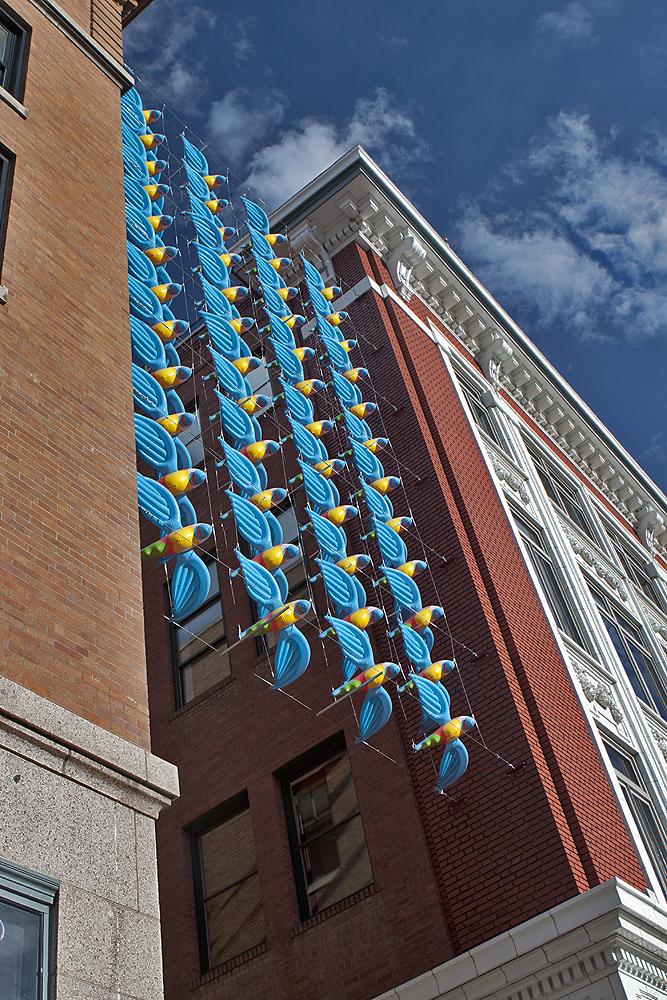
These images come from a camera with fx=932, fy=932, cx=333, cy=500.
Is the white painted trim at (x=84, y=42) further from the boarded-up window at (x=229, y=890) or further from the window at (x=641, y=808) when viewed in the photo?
the window at (x=641, y=808)

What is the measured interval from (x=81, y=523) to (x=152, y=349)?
4.17 meters

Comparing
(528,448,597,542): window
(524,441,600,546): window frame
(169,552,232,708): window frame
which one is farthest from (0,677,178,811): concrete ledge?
(528,448,597,542): window

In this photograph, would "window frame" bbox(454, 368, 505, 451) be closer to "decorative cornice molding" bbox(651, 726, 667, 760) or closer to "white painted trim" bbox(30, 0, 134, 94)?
"decorative cornice molding" bbox(651, 726, 667, 760)

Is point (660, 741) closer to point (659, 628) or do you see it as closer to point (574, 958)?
point (659, 628)

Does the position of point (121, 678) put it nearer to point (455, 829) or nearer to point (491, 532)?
point (455, 829)

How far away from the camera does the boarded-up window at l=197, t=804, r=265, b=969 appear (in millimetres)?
14148

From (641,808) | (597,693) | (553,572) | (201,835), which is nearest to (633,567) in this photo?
(553,572)

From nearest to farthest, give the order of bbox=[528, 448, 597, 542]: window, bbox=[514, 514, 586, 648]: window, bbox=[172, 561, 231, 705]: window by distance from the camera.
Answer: bbox=[172, 561, 231, 705]: window < bbox=[514, 514, 586, 648]: window < bbox=[528, 448, 597, 542]: window

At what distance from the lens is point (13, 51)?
464 inches

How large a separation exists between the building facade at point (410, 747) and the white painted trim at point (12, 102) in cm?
485

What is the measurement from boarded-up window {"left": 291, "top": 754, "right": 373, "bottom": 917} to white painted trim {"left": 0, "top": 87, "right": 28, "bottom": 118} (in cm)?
1008

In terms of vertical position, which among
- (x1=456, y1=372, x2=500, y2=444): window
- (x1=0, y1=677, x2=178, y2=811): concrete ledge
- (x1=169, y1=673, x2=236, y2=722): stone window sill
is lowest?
(x1=0, y1=677, x2=178, y2=811): concrete ledge

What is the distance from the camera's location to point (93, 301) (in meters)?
9.59

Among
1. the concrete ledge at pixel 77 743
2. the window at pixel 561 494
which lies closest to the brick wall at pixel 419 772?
the concrete ledge at pixel 77 743
